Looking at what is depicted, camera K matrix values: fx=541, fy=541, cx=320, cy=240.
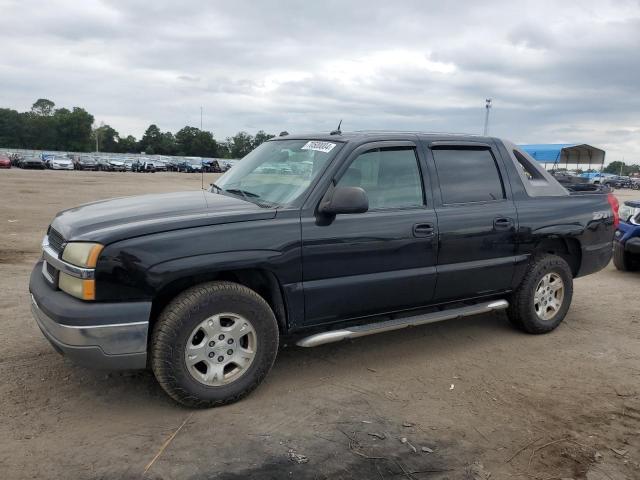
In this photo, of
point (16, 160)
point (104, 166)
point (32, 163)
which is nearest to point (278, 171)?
point (32, 163)

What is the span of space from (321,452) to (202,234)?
4.80 ft

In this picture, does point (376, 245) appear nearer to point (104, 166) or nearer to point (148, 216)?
point (148, 216)

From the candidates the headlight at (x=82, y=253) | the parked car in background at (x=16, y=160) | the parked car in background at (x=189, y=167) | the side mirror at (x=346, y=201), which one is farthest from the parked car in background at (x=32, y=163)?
the side mirror at (x=346, y=201)

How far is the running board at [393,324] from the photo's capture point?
12.4 feet

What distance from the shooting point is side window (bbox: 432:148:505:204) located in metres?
4.45

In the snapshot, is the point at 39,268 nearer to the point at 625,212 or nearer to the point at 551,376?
the point at 551,376

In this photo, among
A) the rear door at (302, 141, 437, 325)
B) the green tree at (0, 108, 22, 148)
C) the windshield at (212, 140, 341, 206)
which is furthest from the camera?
the green tree at (0, 108, 22, 148)

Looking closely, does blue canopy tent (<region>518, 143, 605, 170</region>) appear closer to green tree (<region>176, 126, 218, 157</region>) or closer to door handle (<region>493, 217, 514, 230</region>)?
green tree (<region>176, 126, 218, 157</region>)

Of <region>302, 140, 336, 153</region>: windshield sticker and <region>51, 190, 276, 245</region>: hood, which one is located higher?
<region>302, 140, 336, 153</region>: windshield sticker

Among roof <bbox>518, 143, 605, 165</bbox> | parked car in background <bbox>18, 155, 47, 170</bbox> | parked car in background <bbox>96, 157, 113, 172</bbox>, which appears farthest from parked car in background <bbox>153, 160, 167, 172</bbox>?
roof <bbox>518, 143, 605, 165</bbox>

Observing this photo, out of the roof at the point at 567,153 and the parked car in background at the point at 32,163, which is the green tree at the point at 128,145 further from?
the roof at the point at 567,153

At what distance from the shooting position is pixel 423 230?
416 cm

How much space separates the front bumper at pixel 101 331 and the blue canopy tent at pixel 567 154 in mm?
26998

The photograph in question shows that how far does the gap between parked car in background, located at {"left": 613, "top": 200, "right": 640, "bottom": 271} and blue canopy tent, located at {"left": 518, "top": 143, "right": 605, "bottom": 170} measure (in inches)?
788
